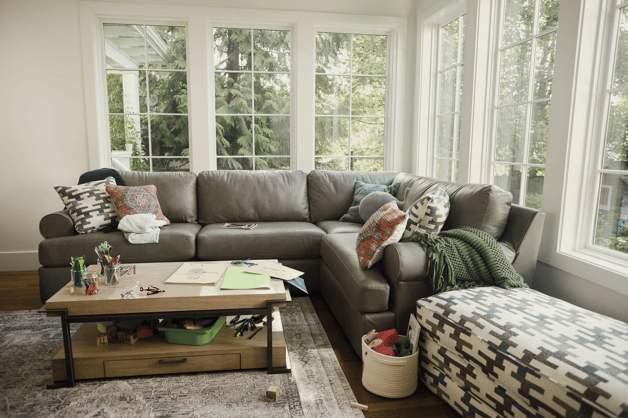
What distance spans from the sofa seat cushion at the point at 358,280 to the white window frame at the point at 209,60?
5.89 feet

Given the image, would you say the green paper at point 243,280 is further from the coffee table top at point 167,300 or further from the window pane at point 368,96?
the window pane at point 368,96

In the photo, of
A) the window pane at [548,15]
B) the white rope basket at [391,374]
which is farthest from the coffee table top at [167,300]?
the window pane at [548,15]

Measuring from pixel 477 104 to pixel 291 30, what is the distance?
2023mm

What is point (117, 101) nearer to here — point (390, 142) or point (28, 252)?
point (28, 252)

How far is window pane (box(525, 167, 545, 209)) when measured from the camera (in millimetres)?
2590

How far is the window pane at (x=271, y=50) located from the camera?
13.7ft

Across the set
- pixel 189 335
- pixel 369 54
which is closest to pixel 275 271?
pixel 189 335

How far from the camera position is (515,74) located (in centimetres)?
287

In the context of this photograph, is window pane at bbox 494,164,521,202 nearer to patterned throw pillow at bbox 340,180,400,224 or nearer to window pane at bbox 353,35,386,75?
patterned throw pillow at bbox 340,180,400,224

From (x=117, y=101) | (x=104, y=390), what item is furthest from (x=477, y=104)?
(x=117, y=101)

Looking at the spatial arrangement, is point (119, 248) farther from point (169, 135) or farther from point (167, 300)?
point (169, 135)

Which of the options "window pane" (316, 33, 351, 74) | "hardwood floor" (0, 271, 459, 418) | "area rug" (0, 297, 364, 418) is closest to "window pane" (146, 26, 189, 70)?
"window pane" (316, 33, 351, 74)

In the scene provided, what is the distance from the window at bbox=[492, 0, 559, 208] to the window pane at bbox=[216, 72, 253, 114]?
2.32 metres

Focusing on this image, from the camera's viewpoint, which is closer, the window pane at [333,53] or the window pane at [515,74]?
the window pane at [515,74]
